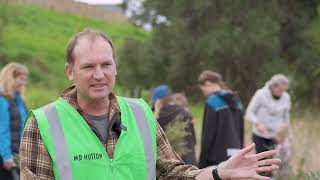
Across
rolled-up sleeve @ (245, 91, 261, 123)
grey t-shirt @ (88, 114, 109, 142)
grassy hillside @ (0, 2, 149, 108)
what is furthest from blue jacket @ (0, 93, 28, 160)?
grassy hillside @ (0, 2, 149, 108)

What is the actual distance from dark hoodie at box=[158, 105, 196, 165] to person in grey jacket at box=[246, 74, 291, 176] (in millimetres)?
1646

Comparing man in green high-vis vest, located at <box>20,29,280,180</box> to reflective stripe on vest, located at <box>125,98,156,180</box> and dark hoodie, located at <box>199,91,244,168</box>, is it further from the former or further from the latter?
dark hoodie, located at <box>199,91,244,168</box>

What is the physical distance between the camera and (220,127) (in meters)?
7.42

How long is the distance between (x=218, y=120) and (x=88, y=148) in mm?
4627

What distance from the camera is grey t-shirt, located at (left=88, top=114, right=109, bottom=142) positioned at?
2.97 m

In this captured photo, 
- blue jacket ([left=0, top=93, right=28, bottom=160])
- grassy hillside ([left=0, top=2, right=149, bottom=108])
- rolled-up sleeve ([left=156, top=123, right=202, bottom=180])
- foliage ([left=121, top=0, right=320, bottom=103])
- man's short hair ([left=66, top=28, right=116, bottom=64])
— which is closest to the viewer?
man's short hair ([left=66, top=28, right=116, bottom=64])

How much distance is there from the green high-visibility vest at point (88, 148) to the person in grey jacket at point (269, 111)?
5.75 metres

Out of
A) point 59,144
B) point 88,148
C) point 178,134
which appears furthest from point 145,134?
point 178,134

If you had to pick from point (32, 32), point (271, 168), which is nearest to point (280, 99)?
point (271, 168)

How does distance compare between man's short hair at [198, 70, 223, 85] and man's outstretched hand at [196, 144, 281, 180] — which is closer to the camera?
man's outstretched hand at [196, 144, 281, 180]

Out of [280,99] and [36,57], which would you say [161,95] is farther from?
[36,57]

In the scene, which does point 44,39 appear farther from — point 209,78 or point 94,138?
→ point 94,138

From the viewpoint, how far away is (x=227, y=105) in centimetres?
742

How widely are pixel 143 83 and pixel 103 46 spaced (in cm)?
1824
